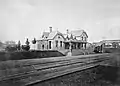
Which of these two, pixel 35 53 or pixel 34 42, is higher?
pixel 34 42

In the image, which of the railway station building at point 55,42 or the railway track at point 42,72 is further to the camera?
the railway station building at point 55,42

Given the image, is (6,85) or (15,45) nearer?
(6,85)

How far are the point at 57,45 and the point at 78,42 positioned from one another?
5346 mm

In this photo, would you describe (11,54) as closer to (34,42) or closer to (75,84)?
(75,84)

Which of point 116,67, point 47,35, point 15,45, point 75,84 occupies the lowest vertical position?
point 75,84

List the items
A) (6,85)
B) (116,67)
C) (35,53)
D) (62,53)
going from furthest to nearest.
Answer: (62,53), (35,53), (116,67), (6,85)

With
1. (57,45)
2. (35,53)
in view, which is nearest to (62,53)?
(57,45)

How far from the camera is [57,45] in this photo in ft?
88.4

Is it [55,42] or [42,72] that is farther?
[55,42]

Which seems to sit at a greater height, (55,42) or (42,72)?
(55,42)

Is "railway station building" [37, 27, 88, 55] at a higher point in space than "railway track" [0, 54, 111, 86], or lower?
higher

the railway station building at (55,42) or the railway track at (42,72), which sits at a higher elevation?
the railway station building at (55,42)

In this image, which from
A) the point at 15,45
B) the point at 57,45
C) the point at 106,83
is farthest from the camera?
→ the point at 57,45

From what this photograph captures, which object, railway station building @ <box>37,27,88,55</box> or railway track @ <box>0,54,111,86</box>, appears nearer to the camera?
railway track @ <box>0,54,111,86</box>
